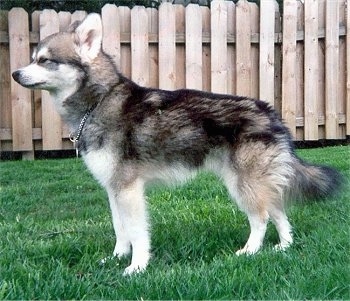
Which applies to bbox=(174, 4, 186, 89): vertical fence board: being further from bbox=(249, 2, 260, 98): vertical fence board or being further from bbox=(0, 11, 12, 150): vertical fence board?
bbox=(0, 11, 12, 150): vertical fence board

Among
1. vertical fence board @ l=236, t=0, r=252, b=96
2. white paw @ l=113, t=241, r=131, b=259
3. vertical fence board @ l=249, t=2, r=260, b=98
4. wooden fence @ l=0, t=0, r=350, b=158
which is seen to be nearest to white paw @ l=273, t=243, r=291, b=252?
white paw @ l=113, t=241, r=131, b=259

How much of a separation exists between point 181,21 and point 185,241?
5158 mm

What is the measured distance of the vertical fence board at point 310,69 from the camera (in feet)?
27.9

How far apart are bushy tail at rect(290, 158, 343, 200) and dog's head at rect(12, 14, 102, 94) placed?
1647 millimetres

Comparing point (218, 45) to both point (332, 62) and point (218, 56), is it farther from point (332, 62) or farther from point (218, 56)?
point (332, 62)

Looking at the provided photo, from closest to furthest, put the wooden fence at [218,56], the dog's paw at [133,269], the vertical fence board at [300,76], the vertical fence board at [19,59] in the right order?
the dog's paw at [133,269], the vertical fence board at [19,59], the wooden fence at [218,56], the vertical fence board at [300,76]

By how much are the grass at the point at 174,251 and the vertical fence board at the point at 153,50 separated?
288 cm

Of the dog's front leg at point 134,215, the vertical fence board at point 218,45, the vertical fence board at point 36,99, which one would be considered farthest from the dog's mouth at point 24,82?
the vertical fence board at point 218,45

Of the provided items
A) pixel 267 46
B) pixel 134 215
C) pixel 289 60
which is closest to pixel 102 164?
pixel 134 215

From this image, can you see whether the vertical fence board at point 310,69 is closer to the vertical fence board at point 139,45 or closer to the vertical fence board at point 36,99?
the vertical fence board at point 139,45

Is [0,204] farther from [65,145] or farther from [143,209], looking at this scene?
[65,145]

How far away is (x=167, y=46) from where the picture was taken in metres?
8.12

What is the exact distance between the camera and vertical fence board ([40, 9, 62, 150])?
786cm

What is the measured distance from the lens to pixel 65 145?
8125mm
